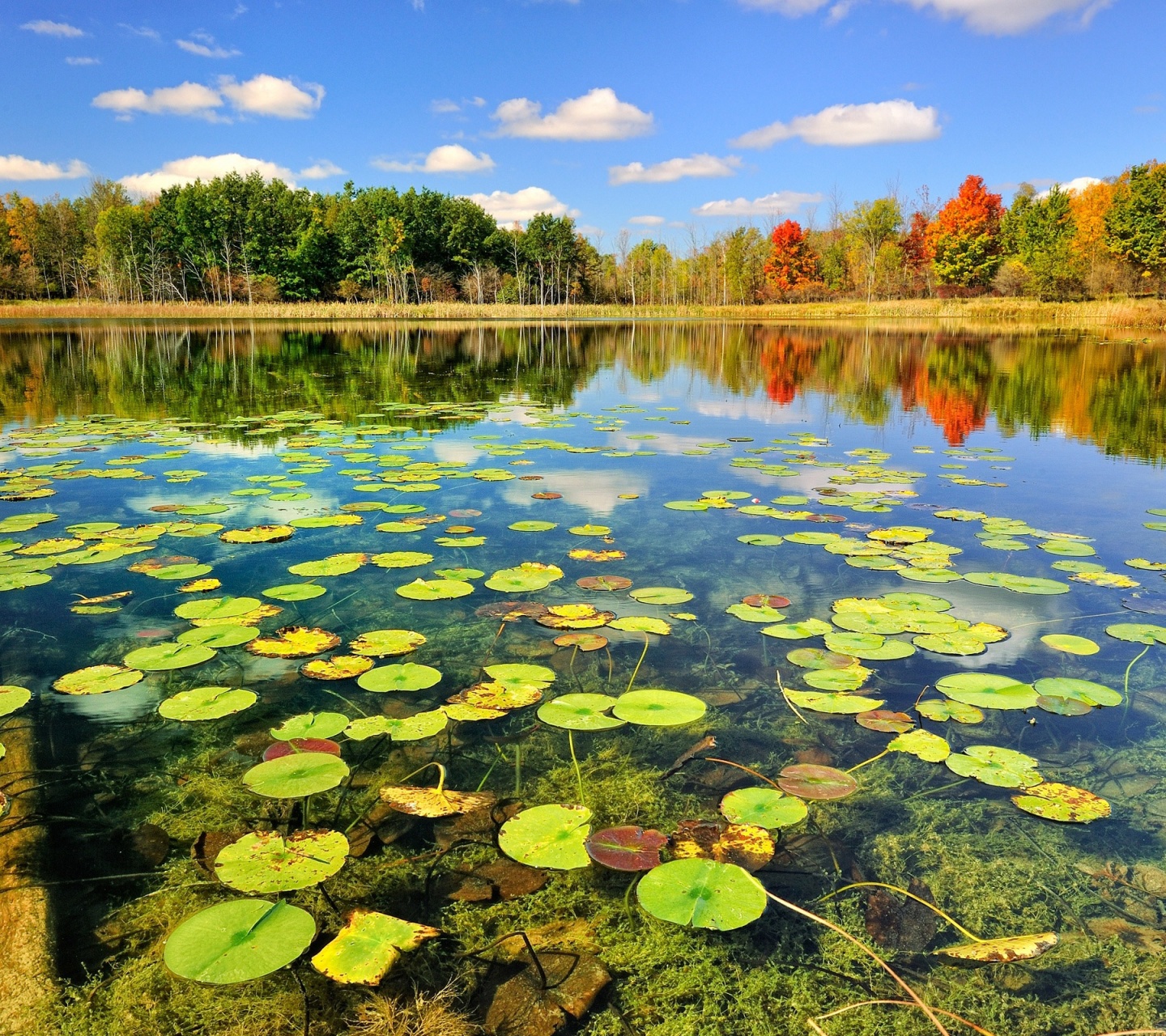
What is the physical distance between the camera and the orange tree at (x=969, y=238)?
45.8 metres

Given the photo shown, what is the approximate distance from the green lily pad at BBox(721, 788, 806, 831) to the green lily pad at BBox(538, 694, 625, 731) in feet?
1.58

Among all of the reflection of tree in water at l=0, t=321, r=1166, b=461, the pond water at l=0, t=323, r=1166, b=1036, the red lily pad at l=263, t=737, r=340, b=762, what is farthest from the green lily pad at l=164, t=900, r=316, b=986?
the reflection of tree in water at l=0, t=321, r=1166, b=461

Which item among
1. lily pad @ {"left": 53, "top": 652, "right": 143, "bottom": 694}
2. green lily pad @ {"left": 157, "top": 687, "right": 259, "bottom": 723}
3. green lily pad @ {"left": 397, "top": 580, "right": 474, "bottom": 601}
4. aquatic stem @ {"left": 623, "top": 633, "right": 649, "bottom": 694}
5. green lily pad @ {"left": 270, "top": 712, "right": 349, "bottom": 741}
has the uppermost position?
green lily pad @ {"left": 397, "top": 580, "right": 474, "bottom": 601}

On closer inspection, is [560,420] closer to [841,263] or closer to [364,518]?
[364,518]

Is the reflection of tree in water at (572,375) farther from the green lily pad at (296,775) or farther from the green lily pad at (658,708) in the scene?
the green lily pad at (296,775)

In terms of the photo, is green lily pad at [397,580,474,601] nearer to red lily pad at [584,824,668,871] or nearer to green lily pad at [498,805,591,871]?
green lily pad at [498,805,591,871]

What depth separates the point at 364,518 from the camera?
4.67 m

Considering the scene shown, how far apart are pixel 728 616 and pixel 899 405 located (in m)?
8.40

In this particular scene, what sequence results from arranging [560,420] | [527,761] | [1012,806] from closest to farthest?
1. [1012,806]
2. [527,761]
3. [560,420]

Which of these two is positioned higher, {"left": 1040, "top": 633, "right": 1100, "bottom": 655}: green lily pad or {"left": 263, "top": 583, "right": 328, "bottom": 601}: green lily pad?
{"left": 263, "top": 583, "right": 328, "bottom": 601}: green lily pad

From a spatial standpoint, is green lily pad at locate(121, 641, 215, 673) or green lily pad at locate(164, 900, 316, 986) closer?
green lily pad at locate(164, 900, 316, 986)

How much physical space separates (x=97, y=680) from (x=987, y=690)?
3.13m

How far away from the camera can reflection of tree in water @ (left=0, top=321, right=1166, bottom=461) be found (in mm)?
9500

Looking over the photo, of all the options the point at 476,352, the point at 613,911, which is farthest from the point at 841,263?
the point at 613,911
